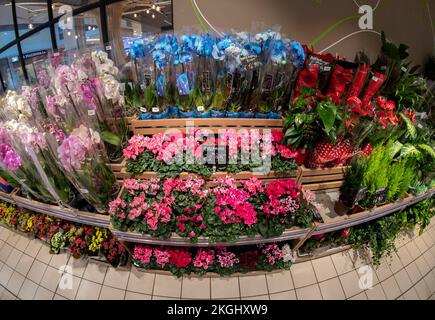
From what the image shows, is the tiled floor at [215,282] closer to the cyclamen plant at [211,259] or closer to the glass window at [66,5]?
the cyclamen plant at [211,259]

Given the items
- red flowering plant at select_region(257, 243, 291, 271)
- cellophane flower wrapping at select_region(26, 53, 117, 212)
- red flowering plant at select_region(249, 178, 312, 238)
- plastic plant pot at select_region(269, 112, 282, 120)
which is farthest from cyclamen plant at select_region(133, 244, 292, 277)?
plastic plant pot at select_region(269, 112, 282, 120)

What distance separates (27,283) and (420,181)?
157 inches

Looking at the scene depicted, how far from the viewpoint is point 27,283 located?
2324 mm

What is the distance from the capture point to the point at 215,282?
87.7 inches

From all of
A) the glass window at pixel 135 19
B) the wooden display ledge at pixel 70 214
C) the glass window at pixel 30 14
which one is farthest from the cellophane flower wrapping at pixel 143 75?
the glass window at pixel 30 14

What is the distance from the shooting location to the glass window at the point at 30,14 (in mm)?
2816

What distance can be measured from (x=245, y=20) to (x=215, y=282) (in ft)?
8.55

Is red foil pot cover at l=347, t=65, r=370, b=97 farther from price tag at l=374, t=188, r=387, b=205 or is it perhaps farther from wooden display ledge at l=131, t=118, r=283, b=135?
price tag at l=374, t=188, r=387, b=205

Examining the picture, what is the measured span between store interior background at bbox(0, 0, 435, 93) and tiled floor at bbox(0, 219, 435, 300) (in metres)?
1.95

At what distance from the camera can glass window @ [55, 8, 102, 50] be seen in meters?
2.53

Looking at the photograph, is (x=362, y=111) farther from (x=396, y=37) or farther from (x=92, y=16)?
(x=92, y=16)
